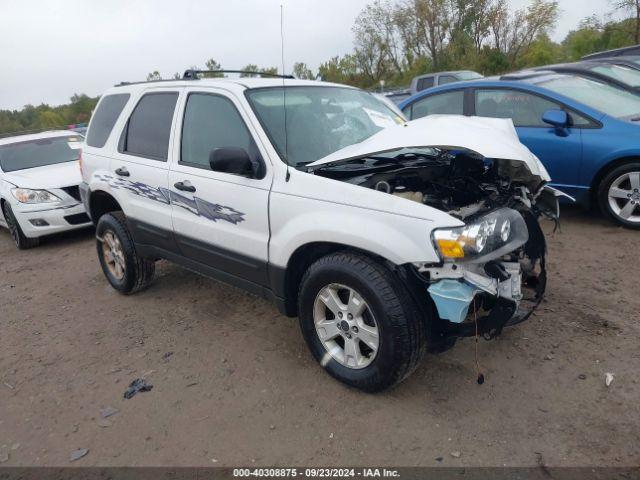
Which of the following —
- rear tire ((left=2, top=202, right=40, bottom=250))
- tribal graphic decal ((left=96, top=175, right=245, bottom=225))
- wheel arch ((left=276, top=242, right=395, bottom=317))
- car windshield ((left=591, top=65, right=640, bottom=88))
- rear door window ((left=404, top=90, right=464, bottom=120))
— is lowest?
rear tire ((left=2, top=202, right=40, bottom=250))

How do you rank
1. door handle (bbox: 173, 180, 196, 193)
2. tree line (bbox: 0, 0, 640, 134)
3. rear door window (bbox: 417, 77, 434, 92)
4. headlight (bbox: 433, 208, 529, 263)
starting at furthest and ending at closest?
1. tree line (bbox: 0, 0, 640, 134)
2. rear door window (bbox: 417, 77, 434, 92)
3. door handle (bbox: 173, 180, 196, 193)
4. headlight (bbox: 433, 208, 529, 263)

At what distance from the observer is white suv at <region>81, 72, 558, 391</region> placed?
273 centimetres

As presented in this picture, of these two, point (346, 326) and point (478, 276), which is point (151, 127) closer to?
point (346, 326)

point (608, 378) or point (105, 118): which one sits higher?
point (105, 118)

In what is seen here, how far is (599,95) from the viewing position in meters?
5.82

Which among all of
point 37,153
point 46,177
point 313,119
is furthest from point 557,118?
point 37,153

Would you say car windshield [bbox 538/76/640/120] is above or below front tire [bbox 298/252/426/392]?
above

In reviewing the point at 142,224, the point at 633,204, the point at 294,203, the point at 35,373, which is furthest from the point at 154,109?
the point at 633,204

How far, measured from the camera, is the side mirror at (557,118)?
528cm

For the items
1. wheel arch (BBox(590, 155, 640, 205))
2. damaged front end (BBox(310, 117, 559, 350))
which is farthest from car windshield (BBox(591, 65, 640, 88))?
damaged front end (BBox(310, 117, 559, 350))

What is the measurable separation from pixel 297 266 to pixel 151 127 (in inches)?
75.3

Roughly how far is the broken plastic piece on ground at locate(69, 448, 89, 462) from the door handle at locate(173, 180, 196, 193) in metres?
1.80

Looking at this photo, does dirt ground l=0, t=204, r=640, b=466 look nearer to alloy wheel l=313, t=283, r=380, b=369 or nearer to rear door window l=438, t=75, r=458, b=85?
alloy wheel l=313, t=283, r=380, b=369

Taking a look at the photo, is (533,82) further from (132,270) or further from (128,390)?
(128,390)
